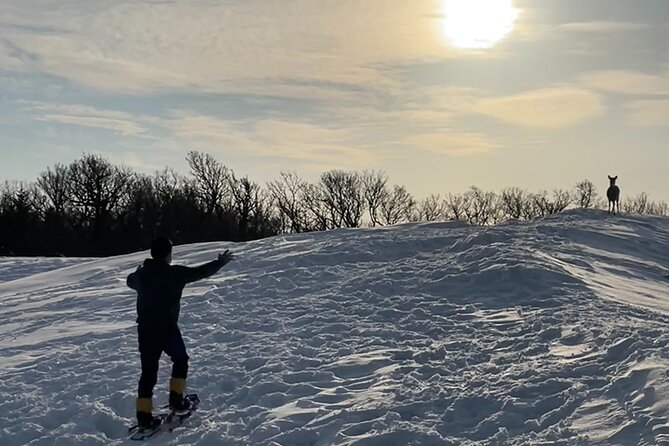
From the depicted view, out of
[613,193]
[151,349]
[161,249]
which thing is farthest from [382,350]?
[613,193]

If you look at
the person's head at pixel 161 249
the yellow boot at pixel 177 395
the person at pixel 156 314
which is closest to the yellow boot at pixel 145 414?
the person at pixel 156 314

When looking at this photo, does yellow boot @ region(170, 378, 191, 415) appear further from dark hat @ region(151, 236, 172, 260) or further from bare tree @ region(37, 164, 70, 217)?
bare tree @ region(37, 164, 70, 217)

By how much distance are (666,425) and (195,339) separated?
771 centimetres

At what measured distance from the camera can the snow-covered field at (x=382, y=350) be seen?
775 centimetres

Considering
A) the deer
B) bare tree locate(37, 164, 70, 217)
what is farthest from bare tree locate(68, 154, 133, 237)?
the deer

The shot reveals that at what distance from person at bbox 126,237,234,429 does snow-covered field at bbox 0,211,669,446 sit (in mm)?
633

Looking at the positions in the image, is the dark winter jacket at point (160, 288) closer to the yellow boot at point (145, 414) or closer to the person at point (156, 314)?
the person at point (156, 314)

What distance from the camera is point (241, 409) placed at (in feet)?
28.5

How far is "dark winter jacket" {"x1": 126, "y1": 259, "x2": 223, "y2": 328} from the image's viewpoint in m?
8.07

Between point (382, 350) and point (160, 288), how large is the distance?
3.90m

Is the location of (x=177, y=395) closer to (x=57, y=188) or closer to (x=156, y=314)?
(x=156, y=314)

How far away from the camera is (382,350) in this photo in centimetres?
1061

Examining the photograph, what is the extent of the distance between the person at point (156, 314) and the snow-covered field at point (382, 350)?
0.63 meters

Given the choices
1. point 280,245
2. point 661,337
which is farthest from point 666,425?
point 280,245
